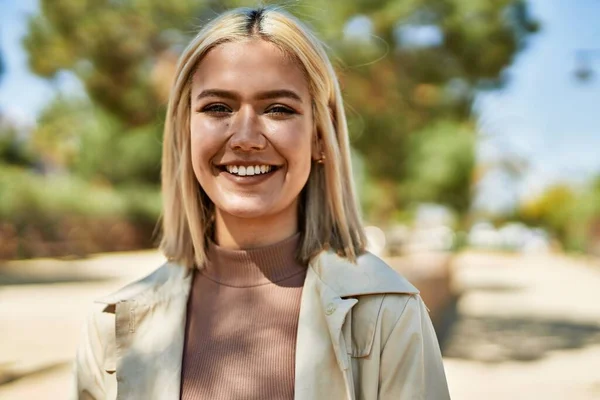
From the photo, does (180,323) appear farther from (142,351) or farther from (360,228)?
(360,228)

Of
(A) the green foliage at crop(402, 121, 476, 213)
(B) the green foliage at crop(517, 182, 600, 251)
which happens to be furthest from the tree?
(B) the green foliage at crop(517, 182, 600, 251)

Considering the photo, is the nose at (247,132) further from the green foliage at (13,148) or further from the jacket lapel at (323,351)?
the green foliage at (13,148)

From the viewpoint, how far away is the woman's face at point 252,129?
1.81 metres

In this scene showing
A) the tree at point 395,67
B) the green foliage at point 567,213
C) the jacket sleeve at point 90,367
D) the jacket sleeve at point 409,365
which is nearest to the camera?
the jacket sleeve at point 409,365

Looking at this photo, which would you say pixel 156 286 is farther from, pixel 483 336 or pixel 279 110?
pixel 483 336

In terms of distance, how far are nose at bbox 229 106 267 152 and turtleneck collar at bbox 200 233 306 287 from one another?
0.31 metres

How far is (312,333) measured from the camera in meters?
1.71

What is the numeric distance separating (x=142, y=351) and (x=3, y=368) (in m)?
5.91

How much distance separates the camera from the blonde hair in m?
1.88

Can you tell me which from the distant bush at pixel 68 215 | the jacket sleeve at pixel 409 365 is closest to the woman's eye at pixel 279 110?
the jacket sleeve at pixel 409 365

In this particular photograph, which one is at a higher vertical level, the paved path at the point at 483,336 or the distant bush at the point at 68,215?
the distant bush at the point at 68,215

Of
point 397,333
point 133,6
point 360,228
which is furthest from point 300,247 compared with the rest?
point 133,6

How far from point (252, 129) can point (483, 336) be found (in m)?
8.36

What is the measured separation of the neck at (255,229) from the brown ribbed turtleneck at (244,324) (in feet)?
0.10
